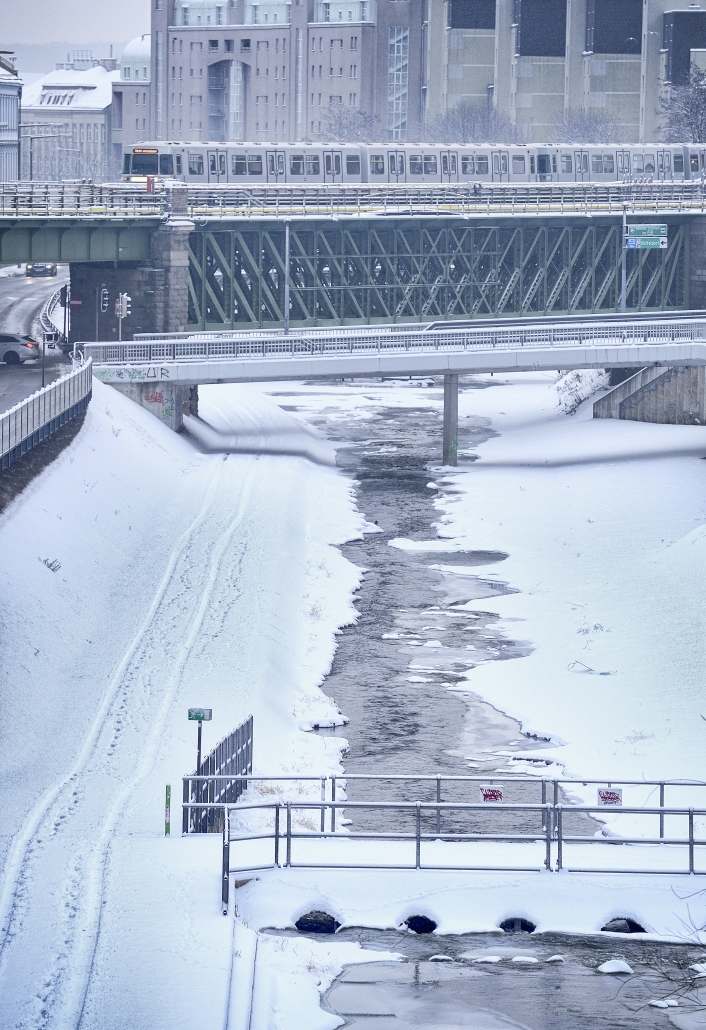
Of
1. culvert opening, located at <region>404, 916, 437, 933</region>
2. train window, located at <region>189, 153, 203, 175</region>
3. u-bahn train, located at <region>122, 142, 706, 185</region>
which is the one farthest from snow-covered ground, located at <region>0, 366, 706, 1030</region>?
u-bahn train, located at <region>122, 142, 706, 185</region>

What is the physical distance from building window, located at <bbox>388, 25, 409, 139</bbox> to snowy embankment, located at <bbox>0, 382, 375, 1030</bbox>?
112170 millimetres

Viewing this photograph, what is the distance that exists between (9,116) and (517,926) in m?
108

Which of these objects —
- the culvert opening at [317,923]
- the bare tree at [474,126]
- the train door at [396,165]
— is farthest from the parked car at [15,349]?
the bare tree at [474,126]

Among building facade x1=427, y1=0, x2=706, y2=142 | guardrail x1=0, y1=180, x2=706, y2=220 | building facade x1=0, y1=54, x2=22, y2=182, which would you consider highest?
building facade x1=427, y1=0, x2=706, y2=142

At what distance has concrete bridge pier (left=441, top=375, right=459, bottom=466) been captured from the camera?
63438 millimetres

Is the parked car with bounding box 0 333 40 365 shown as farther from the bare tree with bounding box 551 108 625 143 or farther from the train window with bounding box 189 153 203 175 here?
the bare tree with bounding box 551 108 625 143

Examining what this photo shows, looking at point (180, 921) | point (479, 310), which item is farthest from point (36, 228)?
point (180, 921)

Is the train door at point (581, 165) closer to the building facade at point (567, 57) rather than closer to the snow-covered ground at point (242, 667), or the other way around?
the snow-covered ground at point (242, 667)

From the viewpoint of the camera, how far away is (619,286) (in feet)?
274

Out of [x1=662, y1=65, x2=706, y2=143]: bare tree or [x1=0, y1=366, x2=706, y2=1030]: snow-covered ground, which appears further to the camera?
[x1=662, y1=65, x2=706, y2=143]: bare tree

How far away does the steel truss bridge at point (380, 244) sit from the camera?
67062 millimetres

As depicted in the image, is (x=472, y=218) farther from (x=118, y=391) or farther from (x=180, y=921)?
(x=180, y=921)

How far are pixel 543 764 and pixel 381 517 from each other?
2418cm

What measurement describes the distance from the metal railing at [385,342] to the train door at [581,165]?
27614 mm
